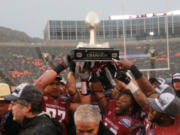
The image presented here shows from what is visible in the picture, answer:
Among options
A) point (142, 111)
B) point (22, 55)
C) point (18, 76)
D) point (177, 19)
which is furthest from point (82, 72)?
point (177, 19)

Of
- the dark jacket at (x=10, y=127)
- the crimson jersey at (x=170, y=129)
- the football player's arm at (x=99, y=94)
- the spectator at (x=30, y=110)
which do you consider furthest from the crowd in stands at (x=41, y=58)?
the crimson jersey at (x=170, y=129)

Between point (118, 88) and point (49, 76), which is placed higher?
point (49, 76)

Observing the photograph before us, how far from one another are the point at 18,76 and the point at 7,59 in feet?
10.9

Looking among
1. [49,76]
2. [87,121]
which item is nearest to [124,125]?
[87,121]

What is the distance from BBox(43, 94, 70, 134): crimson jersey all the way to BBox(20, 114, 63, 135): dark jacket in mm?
748

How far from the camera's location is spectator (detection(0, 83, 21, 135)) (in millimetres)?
1772

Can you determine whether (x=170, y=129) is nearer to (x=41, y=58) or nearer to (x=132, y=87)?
(x=132, y=87)

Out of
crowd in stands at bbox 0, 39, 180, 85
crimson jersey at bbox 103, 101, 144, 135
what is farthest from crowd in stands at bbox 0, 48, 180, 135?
crowd in stands at bbox 0, 39, 180, 85

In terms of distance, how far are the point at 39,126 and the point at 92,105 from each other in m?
0.41

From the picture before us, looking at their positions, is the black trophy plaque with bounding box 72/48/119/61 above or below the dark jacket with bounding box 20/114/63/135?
above

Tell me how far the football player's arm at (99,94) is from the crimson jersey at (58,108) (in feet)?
0.98

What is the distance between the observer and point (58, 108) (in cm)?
229

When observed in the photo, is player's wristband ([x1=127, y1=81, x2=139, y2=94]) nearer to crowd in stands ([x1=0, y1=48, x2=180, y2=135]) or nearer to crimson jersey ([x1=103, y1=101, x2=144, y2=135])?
crowd in stands ([x1=0, y1=48, x2=180, y2=135])

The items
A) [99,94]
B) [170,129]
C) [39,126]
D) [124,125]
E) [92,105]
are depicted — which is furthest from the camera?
[99,94]
